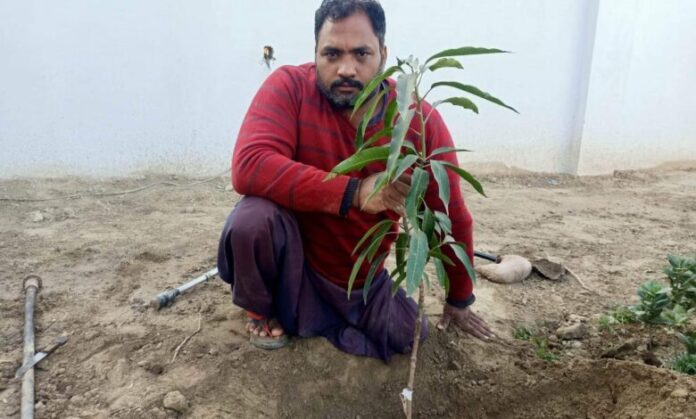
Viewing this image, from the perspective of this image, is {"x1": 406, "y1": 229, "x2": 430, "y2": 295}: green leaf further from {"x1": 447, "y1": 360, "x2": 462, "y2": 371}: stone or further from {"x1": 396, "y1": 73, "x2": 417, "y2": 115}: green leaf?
{"x1": 447, "y1": 360, "x2": 462, "y2": 371}: stone

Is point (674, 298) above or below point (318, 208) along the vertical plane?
below

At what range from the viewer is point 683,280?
1898 millimetres

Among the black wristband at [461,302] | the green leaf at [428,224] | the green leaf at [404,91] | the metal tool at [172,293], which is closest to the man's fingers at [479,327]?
the black wristband at [461,302]

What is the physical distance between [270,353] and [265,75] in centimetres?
291

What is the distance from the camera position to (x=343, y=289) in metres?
1.96

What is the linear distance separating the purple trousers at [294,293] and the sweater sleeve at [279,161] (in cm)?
10

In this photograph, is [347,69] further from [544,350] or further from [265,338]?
[544,350]

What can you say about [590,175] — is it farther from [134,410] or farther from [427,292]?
[134,410]

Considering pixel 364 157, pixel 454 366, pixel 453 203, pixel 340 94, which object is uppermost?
pixel 340 94

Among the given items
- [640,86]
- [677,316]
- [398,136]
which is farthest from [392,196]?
[640,86]

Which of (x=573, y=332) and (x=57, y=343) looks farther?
(x=573, y=332)

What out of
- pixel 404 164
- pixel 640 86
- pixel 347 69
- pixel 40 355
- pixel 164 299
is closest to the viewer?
pixel 404 164

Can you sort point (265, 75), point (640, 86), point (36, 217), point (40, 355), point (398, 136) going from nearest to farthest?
point (398, 136) < point (40, 355) < point (36, 217) < point (265, 75) < point (640, 86)

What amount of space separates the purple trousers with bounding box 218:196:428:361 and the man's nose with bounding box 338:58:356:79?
462 mm
